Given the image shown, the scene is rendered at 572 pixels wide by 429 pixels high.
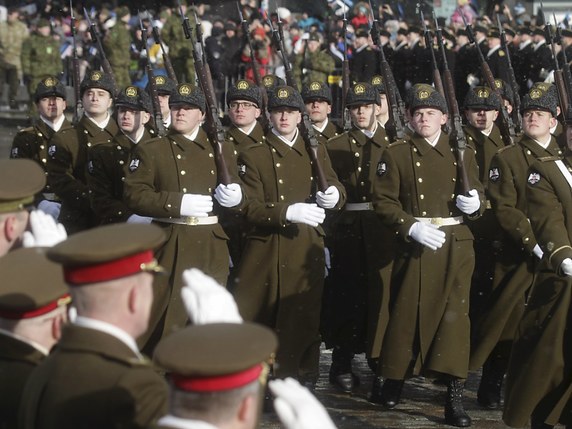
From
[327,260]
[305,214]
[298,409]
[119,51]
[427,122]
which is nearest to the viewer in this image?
[298,409]

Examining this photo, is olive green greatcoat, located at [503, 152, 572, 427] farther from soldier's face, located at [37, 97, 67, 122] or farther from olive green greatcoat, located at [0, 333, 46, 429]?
soldier's face, located at [37, 97, 67, 122]

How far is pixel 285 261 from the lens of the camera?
8.29 meters

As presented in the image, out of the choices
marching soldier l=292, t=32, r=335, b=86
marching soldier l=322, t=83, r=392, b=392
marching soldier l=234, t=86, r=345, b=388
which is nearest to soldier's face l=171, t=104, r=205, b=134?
marching soldier l=234, t=86, r=345, b=388

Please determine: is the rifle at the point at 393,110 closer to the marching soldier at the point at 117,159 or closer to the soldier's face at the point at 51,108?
the marching soldier at the point at 117,159

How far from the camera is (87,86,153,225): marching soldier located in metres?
8.91

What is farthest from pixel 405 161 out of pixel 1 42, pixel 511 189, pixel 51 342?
pixel 1 42

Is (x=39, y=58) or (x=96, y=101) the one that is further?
(x=39, y=58)

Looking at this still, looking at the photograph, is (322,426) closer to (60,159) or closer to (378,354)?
(378,354)

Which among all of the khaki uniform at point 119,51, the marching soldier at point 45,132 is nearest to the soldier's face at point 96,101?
the marching soldier at point 45,132

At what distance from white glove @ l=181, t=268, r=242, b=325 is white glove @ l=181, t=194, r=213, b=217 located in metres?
4.31

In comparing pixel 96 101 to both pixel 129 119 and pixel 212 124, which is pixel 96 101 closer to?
pixel 129 119

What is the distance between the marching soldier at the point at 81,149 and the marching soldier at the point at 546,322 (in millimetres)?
3641

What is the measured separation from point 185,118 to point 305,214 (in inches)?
37.6

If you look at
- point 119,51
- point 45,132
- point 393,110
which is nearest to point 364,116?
point 393,110
